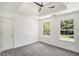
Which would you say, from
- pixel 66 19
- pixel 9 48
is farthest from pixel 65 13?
pixel 9 48

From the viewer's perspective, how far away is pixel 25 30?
5105 millimetres

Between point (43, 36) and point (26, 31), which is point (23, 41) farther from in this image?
point (43, 36)

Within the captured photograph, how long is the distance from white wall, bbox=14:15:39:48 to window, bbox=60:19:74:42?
2311 mm

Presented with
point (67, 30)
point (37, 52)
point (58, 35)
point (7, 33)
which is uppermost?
point (67, 30)

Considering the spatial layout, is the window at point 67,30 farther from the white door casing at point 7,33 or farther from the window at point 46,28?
the white door casing at point 7,33

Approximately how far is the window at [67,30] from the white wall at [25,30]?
231cm

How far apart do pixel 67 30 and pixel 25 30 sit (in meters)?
2.77

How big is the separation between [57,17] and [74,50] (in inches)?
88.2

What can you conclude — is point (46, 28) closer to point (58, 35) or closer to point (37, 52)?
point (58, 35)

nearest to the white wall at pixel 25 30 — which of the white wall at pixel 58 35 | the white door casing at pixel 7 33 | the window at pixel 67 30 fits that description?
the white door casing at pixel 7 33

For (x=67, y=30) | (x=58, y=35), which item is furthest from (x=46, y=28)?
(x=67, y=30)

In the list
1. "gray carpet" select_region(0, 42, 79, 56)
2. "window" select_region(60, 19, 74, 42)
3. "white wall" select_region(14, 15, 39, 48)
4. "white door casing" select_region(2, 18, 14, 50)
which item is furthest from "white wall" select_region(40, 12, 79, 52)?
"white door casing" select_region(2, 18, 14, 50)

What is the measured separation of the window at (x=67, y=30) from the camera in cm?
→ 405

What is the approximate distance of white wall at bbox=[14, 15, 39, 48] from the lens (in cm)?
447
